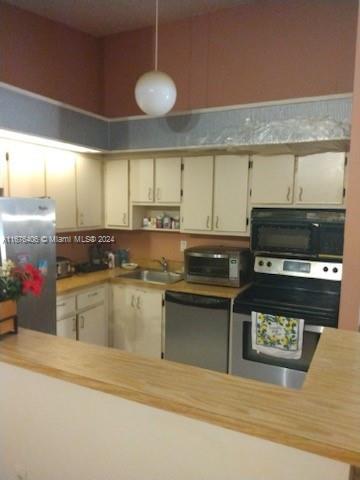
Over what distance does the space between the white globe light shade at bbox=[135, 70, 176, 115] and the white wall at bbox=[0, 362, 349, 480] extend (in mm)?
1787

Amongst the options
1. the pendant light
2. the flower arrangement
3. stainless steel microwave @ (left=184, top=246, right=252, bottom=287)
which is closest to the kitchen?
stainless steel microwave @ (left=184, top=246, right=252, bottom=287)

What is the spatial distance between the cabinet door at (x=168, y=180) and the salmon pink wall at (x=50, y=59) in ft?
3.61

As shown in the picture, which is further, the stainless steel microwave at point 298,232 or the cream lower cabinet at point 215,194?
the cream lower cabinet at point 215,194

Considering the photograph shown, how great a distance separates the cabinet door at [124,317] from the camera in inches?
131

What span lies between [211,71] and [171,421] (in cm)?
315

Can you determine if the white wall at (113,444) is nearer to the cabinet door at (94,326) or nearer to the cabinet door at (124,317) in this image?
the cabinet door at (94,326)

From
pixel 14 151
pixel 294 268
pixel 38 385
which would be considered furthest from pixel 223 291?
pixel 14 151

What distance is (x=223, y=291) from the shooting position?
289 centimetres

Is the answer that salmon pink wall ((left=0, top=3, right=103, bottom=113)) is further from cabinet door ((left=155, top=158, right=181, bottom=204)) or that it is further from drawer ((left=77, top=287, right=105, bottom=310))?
drawer ((left=77, top=287, right=105, bottom=310))

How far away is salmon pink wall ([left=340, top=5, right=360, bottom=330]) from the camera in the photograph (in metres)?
1.89

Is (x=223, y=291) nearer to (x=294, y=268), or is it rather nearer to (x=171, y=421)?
(x=294, y=268)

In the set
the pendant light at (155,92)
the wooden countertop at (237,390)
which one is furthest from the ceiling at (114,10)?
the wooden countertop at (237,390)

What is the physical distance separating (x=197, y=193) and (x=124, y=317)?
4.48 ft

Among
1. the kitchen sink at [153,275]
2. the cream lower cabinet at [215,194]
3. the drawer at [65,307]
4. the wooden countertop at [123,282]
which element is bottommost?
the drawer at [65,307]
